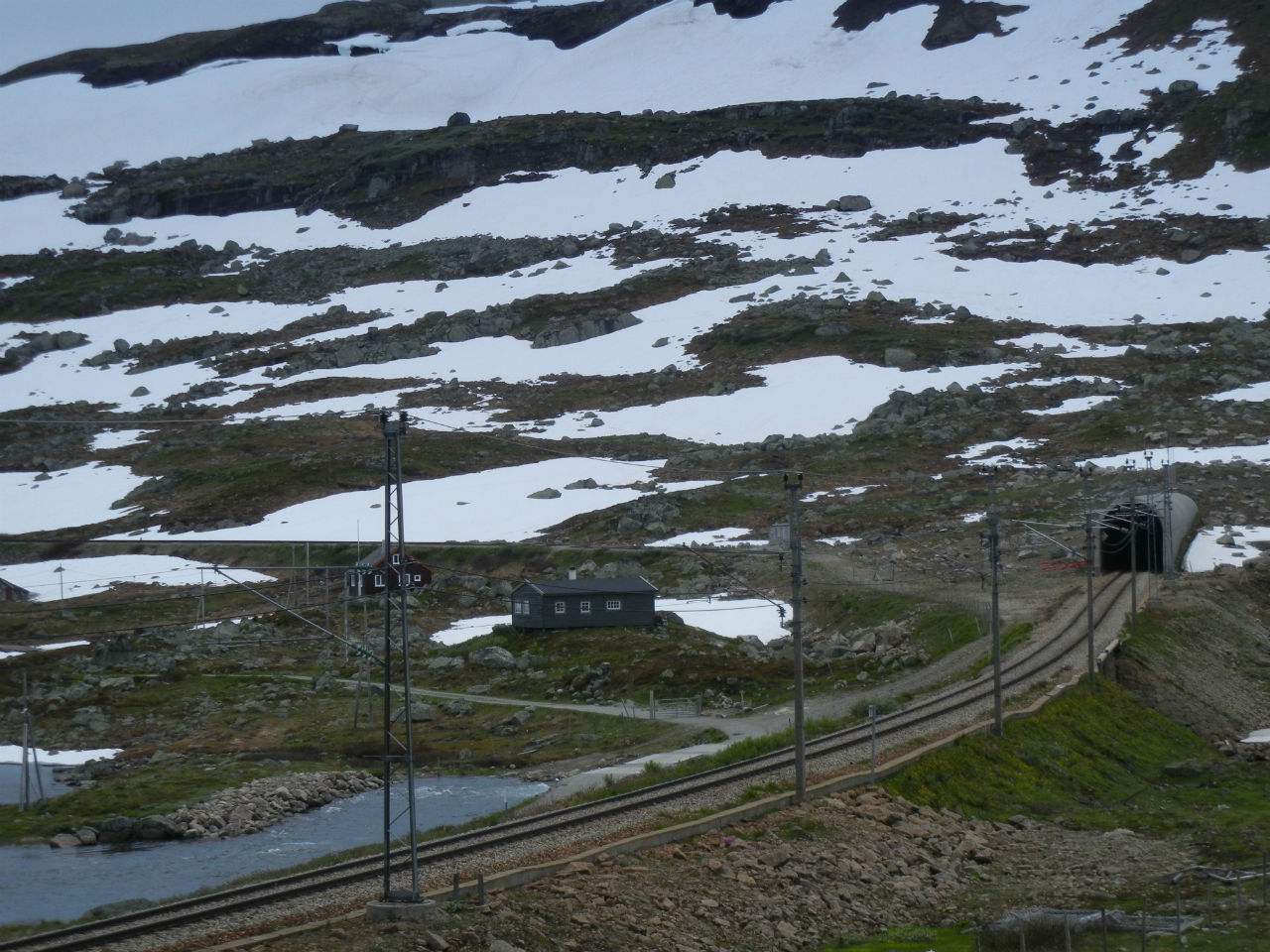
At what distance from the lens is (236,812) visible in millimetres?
44094

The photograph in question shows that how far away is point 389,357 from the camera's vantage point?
147 meters

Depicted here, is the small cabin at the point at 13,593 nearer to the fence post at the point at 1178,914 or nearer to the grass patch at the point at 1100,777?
the grass patch at the point at 1100,777

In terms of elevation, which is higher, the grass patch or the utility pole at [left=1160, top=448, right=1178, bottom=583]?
the utility pole at [left=1160, top=448, right=1178, bottom=583]

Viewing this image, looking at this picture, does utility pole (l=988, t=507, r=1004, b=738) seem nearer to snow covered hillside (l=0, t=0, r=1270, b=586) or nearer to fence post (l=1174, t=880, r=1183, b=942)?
fence post (l=1174, t=880, r=1183, b=942)

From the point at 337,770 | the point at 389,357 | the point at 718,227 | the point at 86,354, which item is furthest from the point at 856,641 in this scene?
the point at 86,354

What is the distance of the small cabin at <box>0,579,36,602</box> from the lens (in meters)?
84.8

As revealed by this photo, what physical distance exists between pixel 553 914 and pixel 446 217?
179 m

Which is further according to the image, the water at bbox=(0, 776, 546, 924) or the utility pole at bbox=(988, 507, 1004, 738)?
the utility pole at bbox=(988, 507, 1004, 738)

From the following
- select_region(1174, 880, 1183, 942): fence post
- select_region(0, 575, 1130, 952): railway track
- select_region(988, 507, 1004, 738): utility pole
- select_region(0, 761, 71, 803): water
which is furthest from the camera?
select_region(0, 761, 71, 803): water

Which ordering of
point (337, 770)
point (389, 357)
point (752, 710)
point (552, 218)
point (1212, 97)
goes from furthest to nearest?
point (552, 218)
point (1212, 97)
point (389, 357)
point (752, 710)
point (337, 770)

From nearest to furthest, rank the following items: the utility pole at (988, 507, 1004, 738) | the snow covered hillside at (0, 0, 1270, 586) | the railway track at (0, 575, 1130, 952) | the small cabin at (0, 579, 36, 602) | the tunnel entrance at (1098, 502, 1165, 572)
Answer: the railway track at (0, 575, 1130, 952)
the utility pole at (988, 507, 1004, 738)
the tunnel entrance at (1098, 502, 1165, 572)
the small cabin at (0, 579, 36, 602)
the snow covered hillside at (0, 0, 1270, 586)

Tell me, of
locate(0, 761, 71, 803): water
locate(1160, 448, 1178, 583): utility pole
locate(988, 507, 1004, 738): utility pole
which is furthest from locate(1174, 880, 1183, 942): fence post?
locate(1160, 448, 1178, 583): utility pole

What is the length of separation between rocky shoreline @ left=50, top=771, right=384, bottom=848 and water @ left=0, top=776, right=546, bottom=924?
386 millimetres

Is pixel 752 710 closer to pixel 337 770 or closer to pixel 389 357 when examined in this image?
pixel 337 770
